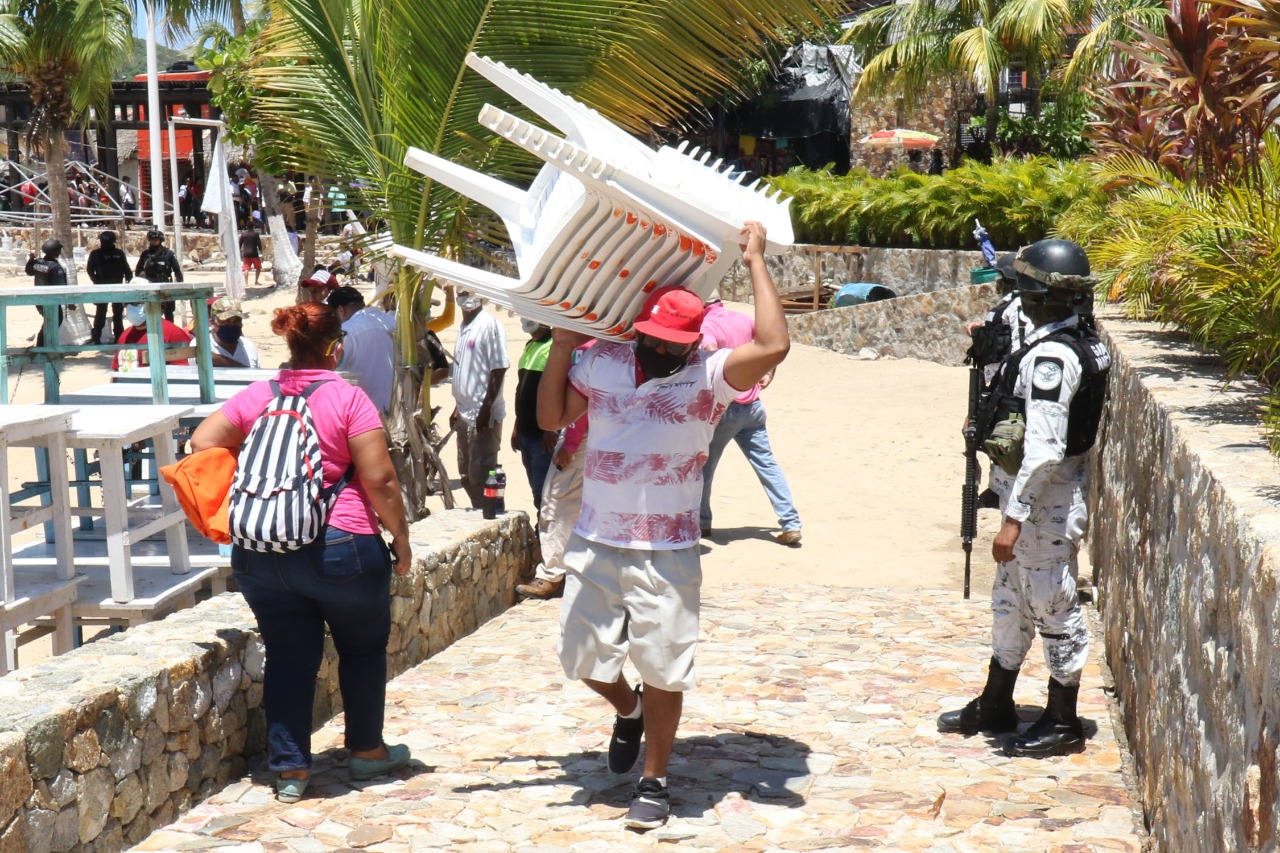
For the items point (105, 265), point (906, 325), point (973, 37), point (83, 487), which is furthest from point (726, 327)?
point (973, 37)

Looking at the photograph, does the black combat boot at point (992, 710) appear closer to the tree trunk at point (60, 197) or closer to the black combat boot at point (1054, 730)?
the black combat boot at point (1054, 730)

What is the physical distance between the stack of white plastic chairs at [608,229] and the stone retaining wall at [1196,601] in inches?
58.3

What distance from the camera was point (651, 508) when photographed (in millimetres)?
4109

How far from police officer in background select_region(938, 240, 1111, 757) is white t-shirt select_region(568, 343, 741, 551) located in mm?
1049

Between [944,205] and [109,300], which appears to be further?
[944,205]

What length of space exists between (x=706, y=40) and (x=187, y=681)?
414 centimetres

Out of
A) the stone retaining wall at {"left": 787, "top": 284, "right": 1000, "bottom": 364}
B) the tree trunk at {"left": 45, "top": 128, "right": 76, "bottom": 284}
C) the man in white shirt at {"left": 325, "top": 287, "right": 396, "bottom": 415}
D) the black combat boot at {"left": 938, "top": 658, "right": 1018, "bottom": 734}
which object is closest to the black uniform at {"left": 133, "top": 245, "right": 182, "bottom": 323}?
the tree trunk at {"left": 45, "top": 128, "right": 76, "bottom": 284}

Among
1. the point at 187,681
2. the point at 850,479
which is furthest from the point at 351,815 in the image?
the point at 850,479

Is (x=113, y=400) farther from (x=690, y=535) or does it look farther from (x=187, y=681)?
(x=690, y=535)

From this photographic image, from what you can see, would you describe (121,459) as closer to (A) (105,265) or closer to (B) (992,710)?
(B) (992,710)

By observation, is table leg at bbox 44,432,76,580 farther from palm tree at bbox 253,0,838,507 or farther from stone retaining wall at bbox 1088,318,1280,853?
stone retaining wall at bbox 1088,318,1280,853

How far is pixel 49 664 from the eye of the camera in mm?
4066

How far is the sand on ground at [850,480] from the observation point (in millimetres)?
8539

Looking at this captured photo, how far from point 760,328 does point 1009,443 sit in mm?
1078
